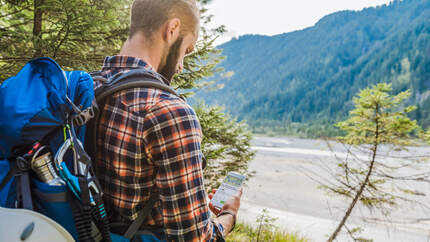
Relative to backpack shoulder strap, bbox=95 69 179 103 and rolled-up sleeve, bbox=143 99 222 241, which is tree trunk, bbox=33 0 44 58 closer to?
backpack shoulder strap, bbox=95 69 179 103

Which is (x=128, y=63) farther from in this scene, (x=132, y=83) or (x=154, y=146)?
(x=154, y=146)

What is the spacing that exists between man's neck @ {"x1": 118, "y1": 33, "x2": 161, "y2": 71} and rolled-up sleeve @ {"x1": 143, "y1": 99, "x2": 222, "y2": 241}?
261mm

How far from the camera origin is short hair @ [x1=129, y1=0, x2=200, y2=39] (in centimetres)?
98

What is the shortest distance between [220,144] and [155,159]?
14.9 ft

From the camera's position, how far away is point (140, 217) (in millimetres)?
934

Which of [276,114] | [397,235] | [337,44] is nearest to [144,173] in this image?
[397,235]

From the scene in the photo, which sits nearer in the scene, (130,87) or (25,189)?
(25,189)

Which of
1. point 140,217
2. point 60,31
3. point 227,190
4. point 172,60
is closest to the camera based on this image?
point 140,217

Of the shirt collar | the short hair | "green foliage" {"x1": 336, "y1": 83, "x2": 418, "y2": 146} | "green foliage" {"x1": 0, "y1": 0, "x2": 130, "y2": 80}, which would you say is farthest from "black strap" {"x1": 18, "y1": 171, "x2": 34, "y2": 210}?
"green foliage" {"x1": 336, "y1": 83, "x2": 418, "y2": 146}

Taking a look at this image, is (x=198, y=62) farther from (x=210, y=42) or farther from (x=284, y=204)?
(x=284, y=204)

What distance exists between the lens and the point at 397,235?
994 cm

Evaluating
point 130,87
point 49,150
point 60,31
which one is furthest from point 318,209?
point 49,150

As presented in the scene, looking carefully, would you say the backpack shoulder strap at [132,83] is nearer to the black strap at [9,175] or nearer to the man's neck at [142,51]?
the man's neck at [142,51]

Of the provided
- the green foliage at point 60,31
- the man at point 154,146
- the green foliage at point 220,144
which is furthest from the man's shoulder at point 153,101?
the green foliage at point 220,144
